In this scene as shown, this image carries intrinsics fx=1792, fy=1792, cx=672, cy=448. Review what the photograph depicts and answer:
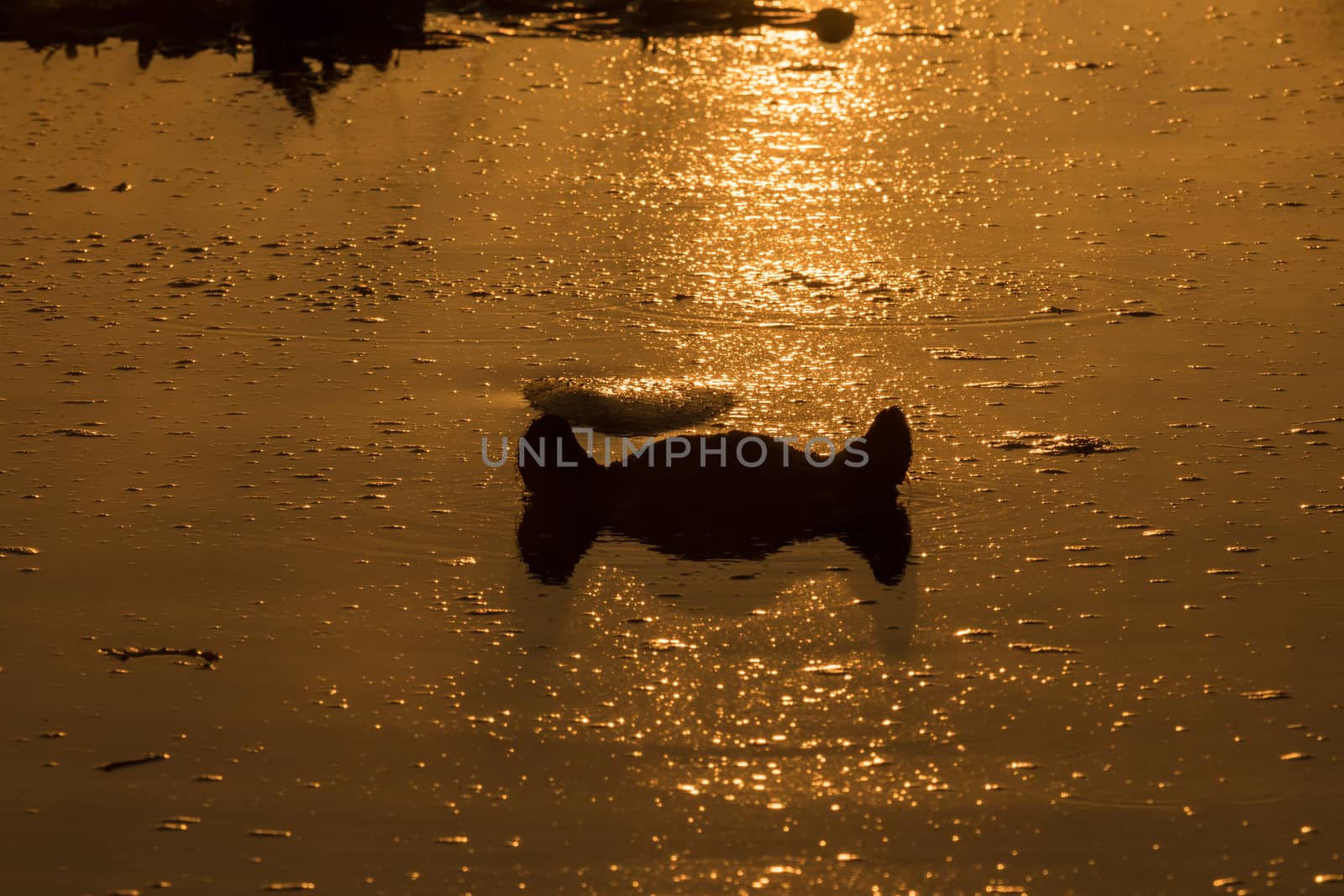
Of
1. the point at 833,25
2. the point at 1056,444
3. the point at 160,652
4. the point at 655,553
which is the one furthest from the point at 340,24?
the point at 160,652

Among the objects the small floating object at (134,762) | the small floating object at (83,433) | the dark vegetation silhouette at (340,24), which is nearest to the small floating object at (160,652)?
the small floating object at (134,762)

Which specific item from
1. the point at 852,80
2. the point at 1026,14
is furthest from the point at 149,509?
the point at 1026,14

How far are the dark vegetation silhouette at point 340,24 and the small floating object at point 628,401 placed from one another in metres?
6.32

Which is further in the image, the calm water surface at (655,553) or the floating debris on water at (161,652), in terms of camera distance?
the floating debris on water at (161,652)

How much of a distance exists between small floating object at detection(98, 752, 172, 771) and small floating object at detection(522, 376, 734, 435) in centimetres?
192

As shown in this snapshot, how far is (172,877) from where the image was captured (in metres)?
2.89

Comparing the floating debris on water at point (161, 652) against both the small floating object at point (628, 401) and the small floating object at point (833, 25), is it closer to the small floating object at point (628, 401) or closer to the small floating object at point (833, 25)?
the small floating object at point (628, 401)

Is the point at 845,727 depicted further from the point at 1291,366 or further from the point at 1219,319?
the point at 1219,319

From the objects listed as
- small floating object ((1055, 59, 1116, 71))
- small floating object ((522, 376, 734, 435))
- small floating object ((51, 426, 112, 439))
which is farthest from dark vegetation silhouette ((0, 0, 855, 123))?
small floating object ((51, 426, 112, 439))

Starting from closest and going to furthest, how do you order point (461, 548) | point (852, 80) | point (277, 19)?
point (461, 548)
point (852, 80)
point (277, 19)

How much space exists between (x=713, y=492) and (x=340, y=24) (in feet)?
28.6

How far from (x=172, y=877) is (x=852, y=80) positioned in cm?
806

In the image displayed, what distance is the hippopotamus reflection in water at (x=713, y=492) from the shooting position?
4.29 meters

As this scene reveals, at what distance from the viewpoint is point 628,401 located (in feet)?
16.8
